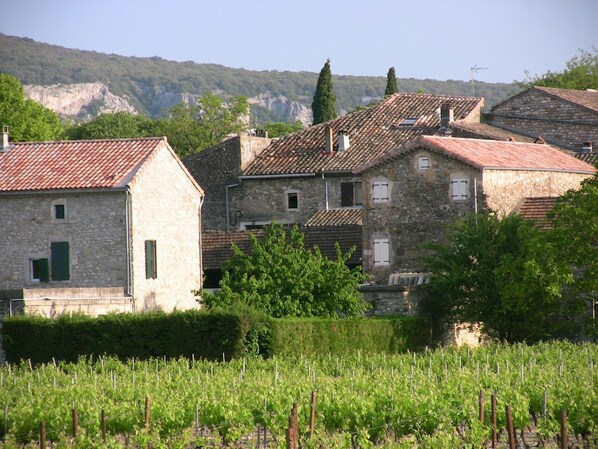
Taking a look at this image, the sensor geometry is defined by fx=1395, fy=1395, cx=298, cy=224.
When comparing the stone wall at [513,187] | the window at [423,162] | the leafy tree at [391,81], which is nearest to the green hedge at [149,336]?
the window at [423,162]

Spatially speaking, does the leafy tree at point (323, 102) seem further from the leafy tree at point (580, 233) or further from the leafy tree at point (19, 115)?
the leafy tree at point (580, 233)

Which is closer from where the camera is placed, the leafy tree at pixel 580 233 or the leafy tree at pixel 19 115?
the leafy tree at pixel 580 233

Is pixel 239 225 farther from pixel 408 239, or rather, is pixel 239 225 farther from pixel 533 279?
pixel 533 279

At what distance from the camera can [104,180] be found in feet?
137

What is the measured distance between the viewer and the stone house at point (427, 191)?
42.8m

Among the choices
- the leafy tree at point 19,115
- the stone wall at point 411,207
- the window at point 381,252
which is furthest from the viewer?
the leafy tree at point 19,115

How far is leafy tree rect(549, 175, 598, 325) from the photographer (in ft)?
124

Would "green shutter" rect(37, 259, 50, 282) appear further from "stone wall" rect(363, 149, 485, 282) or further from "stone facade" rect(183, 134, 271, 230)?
"stone facade" rect(183, 134, 271, 230)

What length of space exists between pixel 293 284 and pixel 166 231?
518 cm

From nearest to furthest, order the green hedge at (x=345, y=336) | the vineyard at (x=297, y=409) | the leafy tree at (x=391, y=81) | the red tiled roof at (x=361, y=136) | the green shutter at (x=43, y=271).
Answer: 1. the vineyard at (x=297, y=409)
2. the green hedge at (x=345, y=336)
3. the green shutter at (x=43, y=271)
4. the red tiled roof at (x=361, y=136)
5. the leafy tree at (x=391, y=81)

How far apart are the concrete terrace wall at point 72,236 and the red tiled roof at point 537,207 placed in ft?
40.2

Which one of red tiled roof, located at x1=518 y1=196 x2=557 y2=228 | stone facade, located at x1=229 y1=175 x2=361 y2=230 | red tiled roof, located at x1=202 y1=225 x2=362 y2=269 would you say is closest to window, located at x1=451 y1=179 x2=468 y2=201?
red tiled roof, located at x1=518 y1=196 x2=557 y2=228

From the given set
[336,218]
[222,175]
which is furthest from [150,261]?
[222,175]

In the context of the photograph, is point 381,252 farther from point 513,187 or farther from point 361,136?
point 361,136
